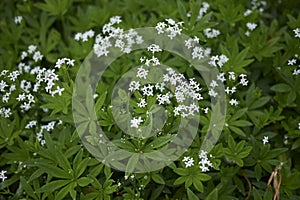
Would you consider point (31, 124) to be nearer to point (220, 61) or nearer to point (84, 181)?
point (84, 181)

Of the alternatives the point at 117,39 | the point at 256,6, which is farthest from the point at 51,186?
the point at 256,6

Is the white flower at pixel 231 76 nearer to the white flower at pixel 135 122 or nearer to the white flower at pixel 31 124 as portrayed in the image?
the white flower at pixel 135 122

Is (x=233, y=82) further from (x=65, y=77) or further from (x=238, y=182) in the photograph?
(x=65, y=77)

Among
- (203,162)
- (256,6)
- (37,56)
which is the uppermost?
(256,6)

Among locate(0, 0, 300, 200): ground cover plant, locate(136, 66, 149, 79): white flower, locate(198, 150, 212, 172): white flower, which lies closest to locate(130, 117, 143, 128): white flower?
locate(0, 0, 300, 200): ground cover plant

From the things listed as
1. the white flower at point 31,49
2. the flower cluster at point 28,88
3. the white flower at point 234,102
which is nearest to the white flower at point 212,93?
the white flower at point 234,102

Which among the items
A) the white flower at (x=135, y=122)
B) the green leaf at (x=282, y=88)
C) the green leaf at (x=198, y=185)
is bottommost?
the green leaf at (x=198, y=185)

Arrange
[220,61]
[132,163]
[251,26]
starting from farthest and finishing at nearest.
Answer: [251,26], [220,61], [132,163]

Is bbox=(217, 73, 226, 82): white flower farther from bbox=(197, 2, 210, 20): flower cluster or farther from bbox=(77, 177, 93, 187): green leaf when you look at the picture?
bbox=(77, 177, 93, 187): green leaf

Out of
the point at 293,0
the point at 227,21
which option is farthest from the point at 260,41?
the point at 293,0

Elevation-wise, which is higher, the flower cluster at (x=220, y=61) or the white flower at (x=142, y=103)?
the flower cluster at (x=220, y=61)
